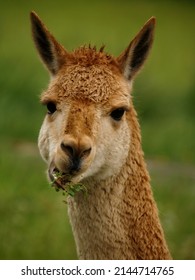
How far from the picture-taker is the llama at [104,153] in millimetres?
3779

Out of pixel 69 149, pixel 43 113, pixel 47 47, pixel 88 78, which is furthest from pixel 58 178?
pixel 43 113

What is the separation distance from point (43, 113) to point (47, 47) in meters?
3.61

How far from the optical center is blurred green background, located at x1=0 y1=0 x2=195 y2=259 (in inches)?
245

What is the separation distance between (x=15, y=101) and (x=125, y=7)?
4.09ft

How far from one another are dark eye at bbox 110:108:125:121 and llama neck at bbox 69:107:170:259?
0.13m

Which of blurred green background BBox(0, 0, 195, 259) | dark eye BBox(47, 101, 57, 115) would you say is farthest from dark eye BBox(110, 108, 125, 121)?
blurred green background BBox(0, 0, 195, 259)

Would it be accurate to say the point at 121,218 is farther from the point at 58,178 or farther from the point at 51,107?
the point at 51,107

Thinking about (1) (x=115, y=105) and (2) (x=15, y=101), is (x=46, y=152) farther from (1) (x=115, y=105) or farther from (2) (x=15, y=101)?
(2) (x=15, y=101)

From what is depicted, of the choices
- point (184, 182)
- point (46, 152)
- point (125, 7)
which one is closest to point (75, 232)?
point (46, 152)

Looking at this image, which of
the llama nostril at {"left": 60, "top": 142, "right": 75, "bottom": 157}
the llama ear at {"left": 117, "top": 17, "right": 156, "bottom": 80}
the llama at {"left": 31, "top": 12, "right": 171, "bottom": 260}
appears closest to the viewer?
the llama nostril at {"left": 60, "top": 142, "right": 75, "bottom": 157}

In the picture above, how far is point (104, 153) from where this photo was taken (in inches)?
149

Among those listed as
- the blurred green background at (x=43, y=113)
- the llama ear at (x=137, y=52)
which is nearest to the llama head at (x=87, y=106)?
the llama ear at (x=137, y=52)

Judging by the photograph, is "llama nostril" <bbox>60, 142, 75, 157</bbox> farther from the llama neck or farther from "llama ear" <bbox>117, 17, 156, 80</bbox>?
"llama ear" <bbox>117, 17, 156, 80</bbox>
